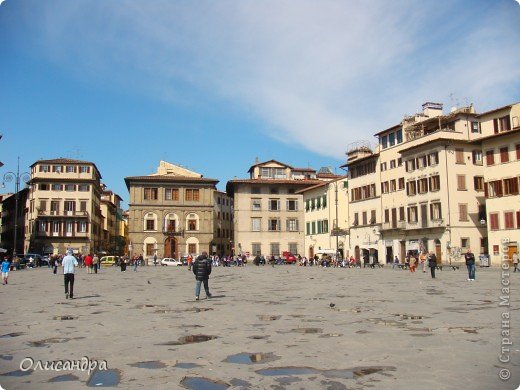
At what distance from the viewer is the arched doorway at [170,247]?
80625mm

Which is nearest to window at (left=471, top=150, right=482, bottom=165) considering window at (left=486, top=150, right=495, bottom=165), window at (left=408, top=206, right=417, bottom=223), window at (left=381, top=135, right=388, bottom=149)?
window at (left=486, top=150, right=495, bottom=165)

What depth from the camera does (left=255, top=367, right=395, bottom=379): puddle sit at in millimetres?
6828

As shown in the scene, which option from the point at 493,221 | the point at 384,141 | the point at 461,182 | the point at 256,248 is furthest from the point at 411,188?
the point at 256,248

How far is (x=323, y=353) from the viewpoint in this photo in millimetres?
8195

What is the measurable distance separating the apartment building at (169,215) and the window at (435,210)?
37731 millimetres

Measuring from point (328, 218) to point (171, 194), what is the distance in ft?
82.2

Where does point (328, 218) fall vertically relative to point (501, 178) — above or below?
below

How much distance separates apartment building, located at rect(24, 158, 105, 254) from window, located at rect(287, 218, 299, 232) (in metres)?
30.6

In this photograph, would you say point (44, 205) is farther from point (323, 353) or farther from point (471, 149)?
point (323, 353)

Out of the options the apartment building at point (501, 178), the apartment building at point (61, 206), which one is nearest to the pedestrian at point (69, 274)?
the apartment building at point (501, 178)

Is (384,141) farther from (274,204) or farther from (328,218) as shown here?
(274,204)

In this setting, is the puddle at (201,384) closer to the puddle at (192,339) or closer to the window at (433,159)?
the puddle at (192,339)

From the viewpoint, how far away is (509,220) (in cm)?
4631

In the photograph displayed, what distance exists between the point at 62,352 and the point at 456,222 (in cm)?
4820
